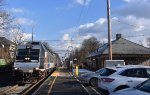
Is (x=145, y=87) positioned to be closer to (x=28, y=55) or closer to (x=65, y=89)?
(x=65, y=89)

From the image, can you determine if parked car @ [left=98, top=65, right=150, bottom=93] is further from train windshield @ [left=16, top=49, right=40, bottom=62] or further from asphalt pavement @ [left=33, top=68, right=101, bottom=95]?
train windshield @ [left=16, top=49, right=40, bottom=62]

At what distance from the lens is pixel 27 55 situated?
34594 millimetres

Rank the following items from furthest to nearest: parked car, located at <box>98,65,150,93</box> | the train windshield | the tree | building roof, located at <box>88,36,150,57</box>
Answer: the tree → building roof, located at <box>88,36,150,57</box> → the train windshield → parked car, located at <box>98,65,150,93</box>

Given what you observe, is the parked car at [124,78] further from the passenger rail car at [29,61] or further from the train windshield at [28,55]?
the train windshield at [28,55]

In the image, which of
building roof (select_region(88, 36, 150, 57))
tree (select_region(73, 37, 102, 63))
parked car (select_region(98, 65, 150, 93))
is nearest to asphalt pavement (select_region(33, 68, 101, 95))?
parked car (select_region(98, 65, 150, 93))

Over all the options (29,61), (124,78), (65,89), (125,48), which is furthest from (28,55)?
(125,48)

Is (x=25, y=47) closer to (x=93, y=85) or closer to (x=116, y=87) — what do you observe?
(x=93, y=85)

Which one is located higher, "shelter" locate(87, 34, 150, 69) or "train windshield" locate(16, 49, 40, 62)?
"shelter" locate(87, 34, 150, 69)

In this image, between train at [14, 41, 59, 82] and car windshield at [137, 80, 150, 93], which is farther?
train at [14, 41, 59, 82]

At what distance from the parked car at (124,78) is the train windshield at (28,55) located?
56.3 ft

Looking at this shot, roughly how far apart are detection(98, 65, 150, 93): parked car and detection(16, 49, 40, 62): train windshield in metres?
17.2

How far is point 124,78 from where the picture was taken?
57.5 feet

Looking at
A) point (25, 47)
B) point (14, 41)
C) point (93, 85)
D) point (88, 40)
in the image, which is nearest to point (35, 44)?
point (25, 47)

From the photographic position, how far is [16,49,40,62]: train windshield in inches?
1357
